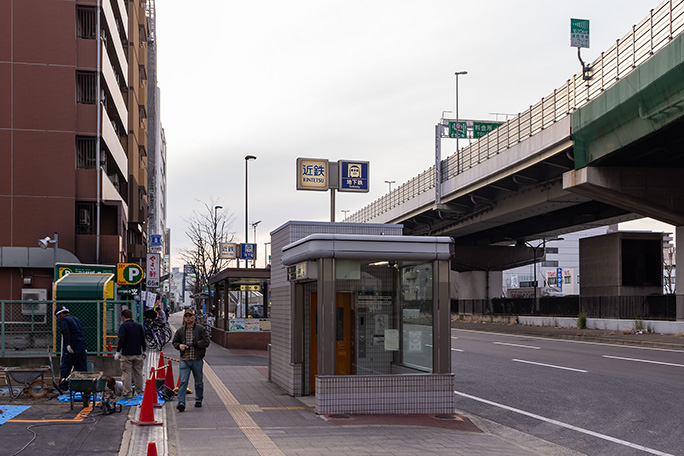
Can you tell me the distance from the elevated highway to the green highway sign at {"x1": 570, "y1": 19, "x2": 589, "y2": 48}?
1.00 metres

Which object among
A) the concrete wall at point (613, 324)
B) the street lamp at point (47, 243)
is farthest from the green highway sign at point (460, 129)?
the street lamp at point (47, 243)

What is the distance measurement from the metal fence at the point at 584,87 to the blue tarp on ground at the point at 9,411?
65.0ft

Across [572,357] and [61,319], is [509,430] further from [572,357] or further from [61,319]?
[572,357]

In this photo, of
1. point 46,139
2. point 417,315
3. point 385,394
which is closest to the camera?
point 385,394

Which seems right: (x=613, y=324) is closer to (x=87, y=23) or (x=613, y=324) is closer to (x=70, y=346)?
(x=70, y=346)

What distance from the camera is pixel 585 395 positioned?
14492 mm

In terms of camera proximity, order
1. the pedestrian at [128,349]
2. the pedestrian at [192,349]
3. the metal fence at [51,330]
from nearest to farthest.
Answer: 1. the pedestrian at [192,349]
2. the pedestrian at [128,349]
3. the metal fence at [51,330]

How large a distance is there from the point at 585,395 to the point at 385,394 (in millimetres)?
4845

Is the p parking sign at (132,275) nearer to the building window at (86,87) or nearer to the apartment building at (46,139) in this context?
the apartment building at (46,139)

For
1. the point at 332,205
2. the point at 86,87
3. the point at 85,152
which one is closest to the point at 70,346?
the point at 332,205

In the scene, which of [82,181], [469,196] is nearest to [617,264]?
[469,196]

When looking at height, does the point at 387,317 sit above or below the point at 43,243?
below

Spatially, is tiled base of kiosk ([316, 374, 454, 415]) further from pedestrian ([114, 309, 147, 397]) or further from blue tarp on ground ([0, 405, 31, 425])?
blue tarp on ground ([0, 405, 31, 425])

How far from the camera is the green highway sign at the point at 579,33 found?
26.7 meters
